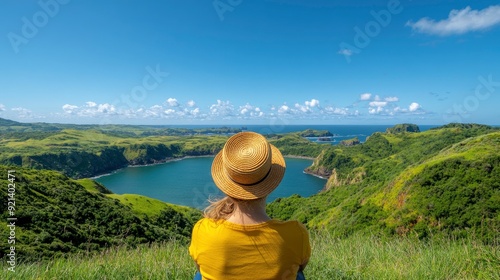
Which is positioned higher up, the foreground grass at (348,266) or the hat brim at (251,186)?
the hat brim at (251,186)

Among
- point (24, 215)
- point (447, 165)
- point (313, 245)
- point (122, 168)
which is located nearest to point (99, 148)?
point (122, 168)

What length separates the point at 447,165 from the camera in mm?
42406

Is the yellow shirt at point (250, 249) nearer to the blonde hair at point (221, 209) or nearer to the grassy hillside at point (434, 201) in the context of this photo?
the blonde hair at point (221, 209)

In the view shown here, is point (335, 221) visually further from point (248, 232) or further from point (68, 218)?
point (248, 232)

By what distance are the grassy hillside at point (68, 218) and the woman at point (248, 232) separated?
16.1m

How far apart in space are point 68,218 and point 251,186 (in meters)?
41.2

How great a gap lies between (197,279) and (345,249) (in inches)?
108

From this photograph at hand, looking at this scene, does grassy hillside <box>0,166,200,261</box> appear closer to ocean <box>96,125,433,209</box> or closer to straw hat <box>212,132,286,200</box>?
straw hat <box>212,132,286,200</box>

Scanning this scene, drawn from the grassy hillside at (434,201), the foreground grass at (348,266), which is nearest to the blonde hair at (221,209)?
the foreground grass at (348,266)

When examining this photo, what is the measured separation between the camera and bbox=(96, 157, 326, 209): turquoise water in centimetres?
10325

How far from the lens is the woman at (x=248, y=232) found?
7.26 feet

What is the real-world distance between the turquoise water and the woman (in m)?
83.3

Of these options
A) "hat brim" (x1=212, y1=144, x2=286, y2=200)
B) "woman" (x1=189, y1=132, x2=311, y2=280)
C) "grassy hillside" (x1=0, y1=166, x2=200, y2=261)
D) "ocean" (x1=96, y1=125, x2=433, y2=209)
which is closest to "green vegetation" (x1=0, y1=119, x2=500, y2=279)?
"grassy hillside" (x1=0, y1=166, x2=200, y2=261)

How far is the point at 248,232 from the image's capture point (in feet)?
7.27
